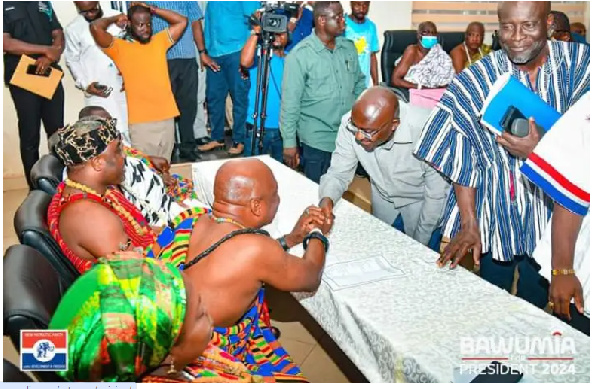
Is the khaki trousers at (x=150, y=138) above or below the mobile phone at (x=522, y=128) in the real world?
below

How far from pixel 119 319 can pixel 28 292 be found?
1.87ft

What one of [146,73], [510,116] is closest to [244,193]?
[510,116]

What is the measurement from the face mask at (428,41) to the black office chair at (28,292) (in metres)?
4.50

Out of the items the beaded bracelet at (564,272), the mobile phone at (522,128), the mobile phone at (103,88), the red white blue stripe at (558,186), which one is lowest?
the beaded bracelet at (564,272)

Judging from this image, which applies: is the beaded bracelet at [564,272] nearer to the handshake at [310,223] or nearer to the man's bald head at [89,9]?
the handshake at [310,223]

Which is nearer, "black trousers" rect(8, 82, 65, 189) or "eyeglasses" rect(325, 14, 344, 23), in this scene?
"eyeglasses" rect(325, 14, 344, 23)

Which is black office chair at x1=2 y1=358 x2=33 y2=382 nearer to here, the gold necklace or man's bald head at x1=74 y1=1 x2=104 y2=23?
the gold necklace

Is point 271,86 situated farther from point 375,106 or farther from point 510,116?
point 510,116

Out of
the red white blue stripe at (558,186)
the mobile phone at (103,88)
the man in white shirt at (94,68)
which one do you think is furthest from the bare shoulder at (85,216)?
the mobile phone at (103,88)

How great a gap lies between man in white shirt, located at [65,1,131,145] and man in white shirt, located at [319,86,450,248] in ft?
7.32

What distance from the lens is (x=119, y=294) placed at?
35.6 inches

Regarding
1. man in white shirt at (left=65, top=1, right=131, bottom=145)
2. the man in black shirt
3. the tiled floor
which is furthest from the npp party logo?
the man in black shirt

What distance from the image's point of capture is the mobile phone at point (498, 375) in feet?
3.88

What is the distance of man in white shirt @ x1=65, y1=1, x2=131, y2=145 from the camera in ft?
13.2
